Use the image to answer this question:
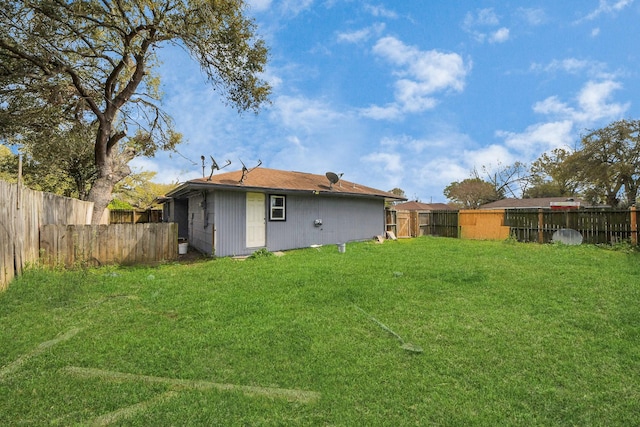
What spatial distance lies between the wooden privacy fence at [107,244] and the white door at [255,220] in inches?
91.1

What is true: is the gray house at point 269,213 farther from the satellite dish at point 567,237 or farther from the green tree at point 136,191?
the green tree at point 136,191

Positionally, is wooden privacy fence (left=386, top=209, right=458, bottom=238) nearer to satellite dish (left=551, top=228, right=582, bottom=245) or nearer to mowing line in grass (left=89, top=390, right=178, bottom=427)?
satellite dish (left=551, top=228, right=582, bottom=245)

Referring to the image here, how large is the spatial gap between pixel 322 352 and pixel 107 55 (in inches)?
514

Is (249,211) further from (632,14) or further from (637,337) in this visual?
(632,14)

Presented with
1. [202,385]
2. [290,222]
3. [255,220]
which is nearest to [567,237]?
[290,222]

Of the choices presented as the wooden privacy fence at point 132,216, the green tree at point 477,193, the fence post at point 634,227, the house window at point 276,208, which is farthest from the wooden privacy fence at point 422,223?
the green tree at point 477,193

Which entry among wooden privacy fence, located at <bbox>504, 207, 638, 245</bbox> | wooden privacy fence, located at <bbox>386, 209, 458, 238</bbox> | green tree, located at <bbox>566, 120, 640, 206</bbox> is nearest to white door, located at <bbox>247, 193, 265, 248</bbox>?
wooden privacy fence, located at <bbox>386, 209, 458, 238</bbox>

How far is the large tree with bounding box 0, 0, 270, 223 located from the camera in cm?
829

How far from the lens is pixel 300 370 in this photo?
281 centimetres

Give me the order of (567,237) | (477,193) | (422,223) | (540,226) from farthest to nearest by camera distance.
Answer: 1. (477,193)
2. (422,223)
3. (540,226)
4. (567,237)

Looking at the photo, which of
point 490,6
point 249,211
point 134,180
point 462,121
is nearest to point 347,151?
point 462,121

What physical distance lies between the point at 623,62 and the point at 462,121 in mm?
6023

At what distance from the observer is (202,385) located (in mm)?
2582

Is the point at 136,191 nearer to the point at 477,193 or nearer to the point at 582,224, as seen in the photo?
the point at 582,224
